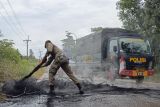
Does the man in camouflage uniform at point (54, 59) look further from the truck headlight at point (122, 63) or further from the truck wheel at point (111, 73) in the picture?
the truck wheel at point (111, 73)

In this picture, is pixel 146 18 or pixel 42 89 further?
pixel 146 18

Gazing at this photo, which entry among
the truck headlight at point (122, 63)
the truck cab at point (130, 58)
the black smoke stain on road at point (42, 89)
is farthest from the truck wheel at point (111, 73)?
the black smoke stain on road at point (42, 89)

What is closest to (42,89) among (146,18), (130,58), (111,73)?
(130,58)

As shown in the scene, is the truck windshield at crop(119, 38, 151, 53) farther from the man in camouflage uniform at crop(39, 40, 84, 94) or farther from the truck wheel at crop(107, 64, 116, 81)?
the man in camouflage uniform at crop(39, 40, 84, 94)

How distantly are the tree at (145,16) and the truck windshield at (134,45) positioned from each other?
758cm

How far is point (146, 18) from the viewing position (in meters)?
28.4

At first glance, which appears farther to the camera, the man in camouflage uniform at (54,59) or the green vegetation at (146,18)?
the green vegetation at (146,18)

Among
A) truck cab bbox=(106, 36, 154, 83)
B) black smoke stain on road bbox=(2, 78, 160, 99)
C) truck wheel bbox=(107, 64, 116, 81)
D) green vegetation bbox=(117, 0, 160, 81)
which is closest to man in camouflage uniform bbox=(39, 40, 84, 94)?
black smoke stain on road bbox=(2, 78, 160, 99)

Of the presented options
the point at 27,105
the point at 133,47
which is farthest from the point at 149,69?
the point at 27,105

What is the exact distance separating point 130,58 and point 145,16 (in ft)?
34.9

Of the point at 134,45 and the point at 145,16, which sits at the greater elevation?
the point at 145,16

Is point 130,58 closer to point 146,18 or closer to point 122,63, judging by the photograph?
point 122,63

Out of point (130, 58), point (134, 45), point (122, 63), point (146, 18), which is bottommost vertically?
point (122, 63)

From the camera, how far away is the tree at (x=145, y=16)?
2725 cm
